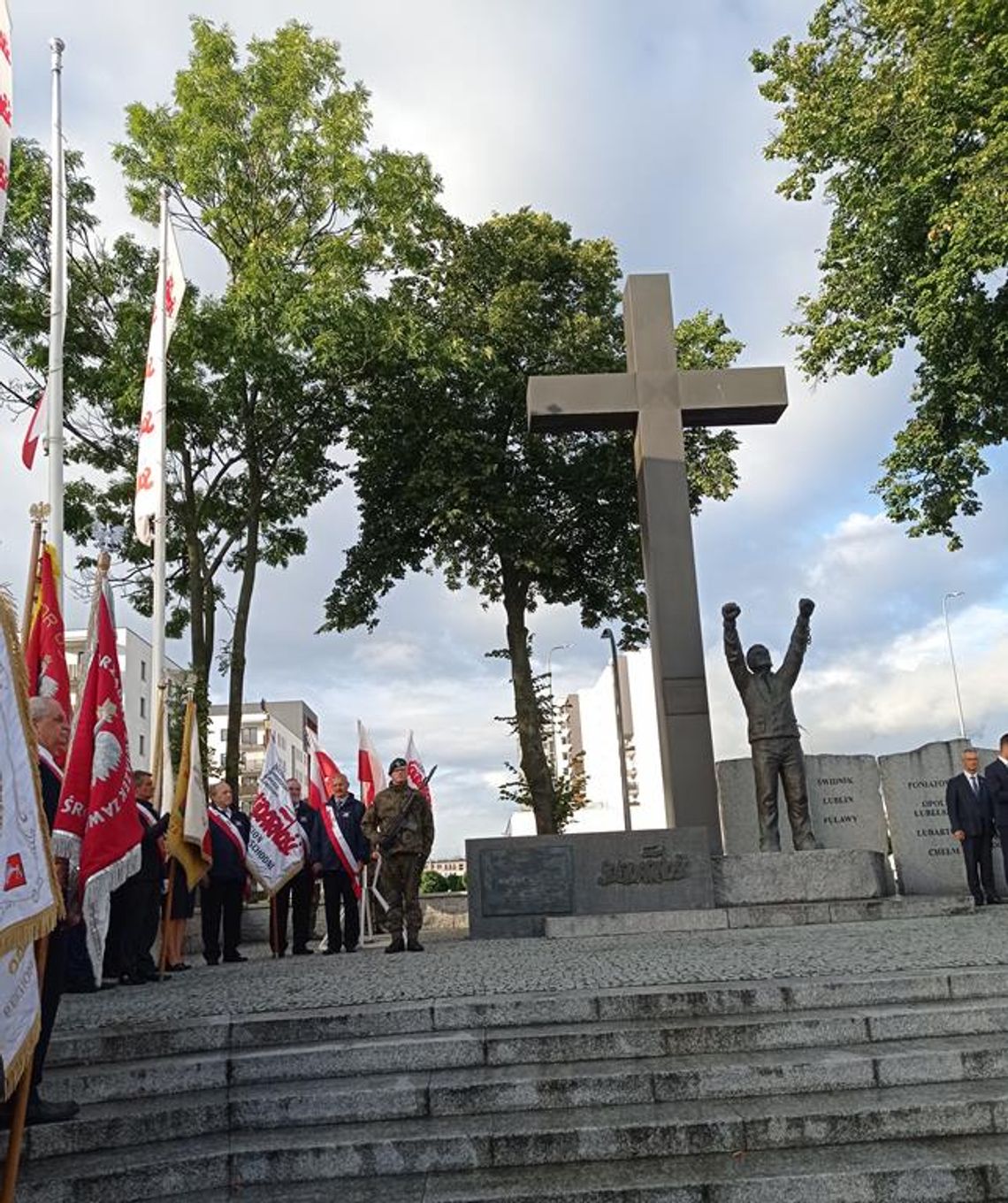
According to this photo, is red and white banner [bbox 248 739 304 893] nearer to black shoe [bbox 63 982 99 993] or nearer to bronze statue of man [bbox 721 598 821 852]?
black shoe [bbox 63 982 99 993]

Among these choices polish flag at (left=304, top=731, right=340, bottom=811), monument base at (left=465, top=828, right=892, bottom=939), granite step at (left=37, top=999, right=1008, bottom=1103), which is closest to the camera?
granite step at (left=37, top=999, right=1008, bottom=1103)

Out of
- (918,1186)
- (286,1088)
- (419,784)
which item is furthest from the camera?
(419,784)

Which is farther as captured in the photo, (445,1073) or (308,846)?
(308,846)

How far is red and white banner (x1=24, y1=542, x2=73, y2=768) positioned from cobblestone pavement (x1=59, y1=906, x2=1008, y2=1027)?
7.21 feet

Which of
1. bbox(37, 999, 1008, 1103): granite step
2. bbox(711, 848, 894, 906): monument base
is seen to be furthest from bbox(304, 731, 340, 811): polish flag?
bbox(37, 999, 1008, 1103): granite step

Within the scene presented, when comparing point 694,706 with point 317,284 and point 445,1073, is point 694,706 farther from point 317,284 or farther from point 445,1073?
point 317,284

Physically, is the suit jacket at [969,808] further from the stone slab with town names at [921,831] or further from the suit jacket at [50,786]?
the suit jacket at [50,786]

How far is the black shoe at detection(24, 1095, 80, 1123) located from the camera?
4.90m

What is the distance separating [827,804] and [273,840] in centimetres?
642

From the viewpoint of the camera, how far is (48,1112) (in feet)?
16.3

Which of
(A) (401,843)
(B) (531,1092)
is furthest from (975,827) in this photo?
(B) (531,1092)

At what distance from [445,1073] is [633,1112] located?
0.98 metres

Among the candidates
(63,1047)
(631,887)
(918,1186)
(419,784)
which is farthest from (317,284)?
(918,1186)

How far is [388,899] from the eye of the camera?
450 inches
